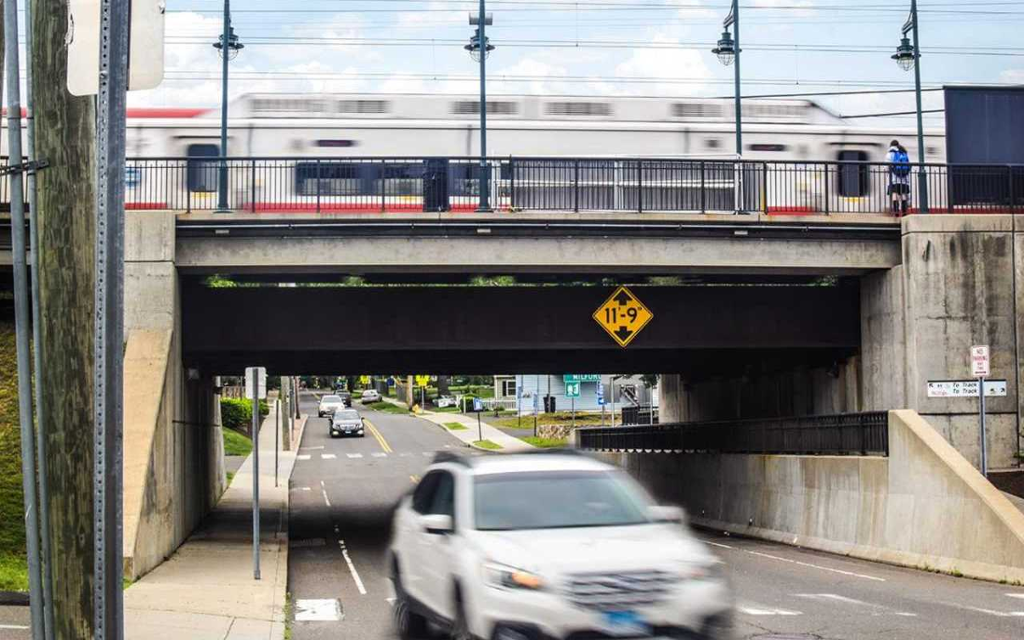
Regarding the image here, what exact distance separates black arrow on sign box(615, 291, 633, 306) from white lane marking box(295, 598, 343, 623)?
11206mm

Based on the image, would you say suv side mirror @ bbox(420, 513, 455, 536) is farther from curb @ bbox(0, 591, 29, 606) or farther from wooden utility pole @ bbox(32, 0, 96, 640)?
curb @ bbox(0, 591, 29, 606)

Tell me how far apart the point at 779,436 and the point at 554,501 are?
18382 mm

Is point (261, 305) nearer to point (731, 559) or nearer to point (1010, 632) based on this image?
point (731, 559)

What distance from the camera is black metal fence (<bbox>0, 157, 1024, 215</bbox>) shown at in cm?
2661

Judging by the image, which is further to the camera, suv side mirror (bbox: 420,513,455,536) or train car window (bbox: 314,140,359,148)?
train car window (bbox: 314,140,359,148)

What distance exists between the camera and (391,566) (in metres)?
13.9

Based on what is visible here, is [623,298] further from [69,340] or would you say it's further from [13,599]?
[69,340]

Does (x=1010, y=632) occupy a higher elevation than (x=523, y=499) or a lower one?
lower

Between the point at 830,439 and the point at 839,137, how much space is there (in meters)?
10.2

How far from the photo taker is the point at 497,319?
91.0ft

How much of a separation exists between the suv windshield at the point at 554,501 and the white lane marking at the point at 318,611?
17.2 ft

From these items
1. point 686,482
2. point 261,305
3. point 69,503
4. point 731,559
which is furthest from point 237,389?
point 69,503

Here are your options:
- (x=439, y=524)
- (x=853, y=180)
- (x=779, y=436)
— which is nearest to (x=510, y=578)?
(x=439, y=524)

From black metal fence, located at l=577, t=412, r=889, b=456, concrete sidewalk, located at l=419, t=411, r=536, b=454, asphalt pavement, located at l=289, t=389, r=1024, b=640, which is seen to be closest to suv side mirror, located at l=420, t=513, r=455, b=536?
asphalt pavement, located at l=289, t=389, r=1024, b=640
